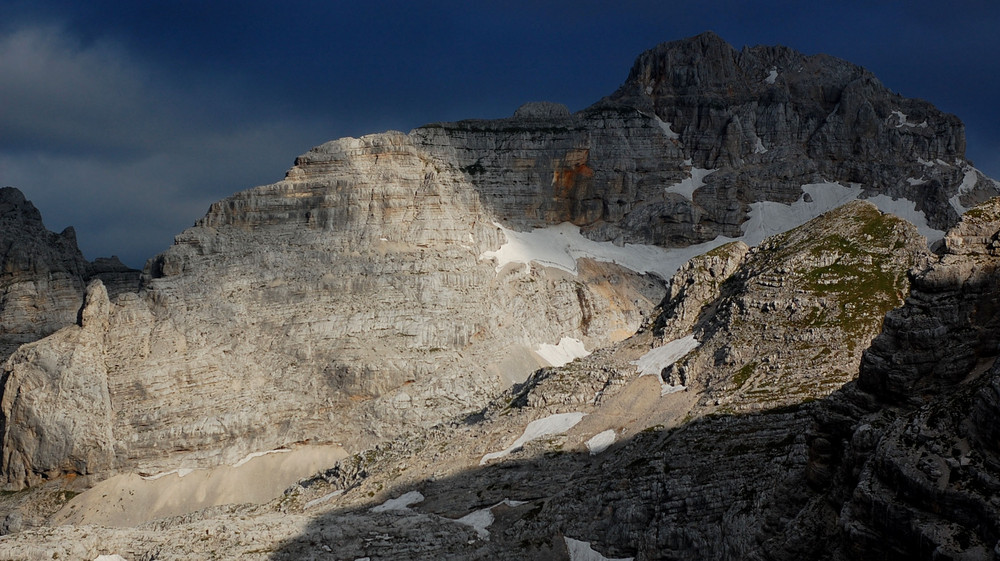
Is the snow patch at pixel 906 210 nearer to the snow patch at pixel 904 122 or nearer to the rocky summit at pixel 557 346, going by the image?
the rocky summit at pixel 557 346

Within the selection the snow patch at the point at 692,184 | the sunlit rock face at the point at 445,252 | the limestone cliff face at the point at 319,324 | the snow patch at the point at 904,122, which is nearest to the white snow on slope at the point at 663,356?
the sunlit rock face at the point at 445,252

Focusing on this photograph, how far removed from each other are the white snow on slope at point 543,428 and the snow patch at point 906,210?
6486 cm

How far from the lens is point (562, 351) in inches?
3460

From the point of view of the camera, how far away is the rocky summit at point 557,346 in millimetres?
22922

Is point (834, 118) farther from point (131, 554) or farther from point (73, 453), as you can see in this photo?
point (131, 554)

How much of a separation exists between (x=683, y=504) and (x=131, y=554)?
20121 millimetres

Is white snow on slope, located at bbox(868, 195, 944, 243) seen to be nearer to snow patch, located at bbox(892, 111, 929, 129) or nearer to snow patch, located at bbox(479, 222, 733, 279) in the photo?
snow patch, located at bbox(892, 111, 929, 129)

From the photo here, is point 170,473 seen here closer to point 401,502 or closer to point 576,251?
point 401,502

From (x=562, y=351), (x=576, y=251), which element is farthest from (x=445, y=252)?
(x=576, y=251)

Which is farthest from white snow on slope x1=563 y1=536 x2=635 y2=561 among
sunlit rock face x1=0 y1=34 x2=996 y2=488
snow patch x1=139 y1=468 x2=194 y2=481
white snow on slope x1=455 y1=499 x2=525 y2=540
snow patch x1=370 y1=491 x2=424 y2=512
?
snow patch x1=139 y1=468 x2=194 y2=481

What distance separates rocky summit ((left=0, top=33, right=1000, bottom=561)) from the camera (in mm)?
22922

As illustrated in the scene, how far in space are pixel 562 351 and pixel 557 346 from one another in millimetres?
658

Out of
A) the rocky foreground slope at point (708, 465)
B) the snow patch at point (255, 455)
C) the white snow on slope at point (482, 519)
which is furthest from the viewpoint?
the snow patch at point (255, 455)

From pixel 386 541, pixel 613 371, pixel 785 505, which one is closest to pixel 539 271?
pixel 613 371
